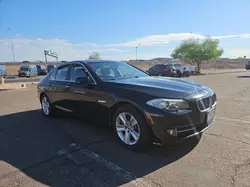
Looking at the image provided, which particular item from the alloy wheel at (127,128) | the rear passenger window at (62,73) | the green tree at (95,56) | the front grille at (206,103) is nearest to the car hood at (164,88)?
the front grille at (206,103)

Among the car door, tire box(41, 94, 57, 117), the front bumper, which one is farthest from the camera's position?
tire box(41, 94, 57, 117)

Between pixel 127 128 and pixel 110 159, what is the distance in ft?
2.07

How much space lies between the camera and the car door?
17.4 ft

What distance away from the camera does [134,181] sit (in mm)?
2891

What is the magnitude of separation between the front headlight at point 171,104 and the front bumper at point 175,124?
0.31 feet

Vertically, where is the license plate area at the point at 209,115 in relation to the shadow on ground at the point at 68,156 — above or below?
above

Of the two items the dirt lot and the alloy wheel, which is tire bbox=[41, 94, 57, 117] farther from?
the alloy wheel

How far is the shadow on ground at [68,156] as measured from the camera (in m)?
3.00

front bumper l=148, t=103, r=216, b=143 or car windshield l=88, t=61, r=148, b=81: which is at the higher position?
car windshield l=88, t=61, r=148, b=81

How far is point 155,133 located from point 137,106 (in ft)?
1.70

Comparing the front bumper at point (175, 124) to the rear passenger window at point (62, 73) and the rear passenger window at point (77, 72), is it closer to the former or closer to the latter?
the rear passenger window at point (77, 72)

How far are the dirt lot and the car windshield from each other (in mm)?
1265

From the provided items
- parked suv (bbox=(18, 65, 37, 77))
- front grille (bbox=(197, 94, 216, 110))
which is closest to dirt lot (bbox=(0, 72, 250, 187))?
front grille (bbox=(197, 94, 216, 110))

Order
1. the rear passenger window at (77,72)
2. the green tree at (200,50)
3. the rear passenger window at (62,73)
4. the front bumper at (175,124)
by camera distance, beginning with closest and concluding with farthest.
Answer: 1. the front bumper at (175,124)
2. the rear passenger window at (77,72)
3. the rear passenger window at (62,73)
4. the green tree at (200,50)
